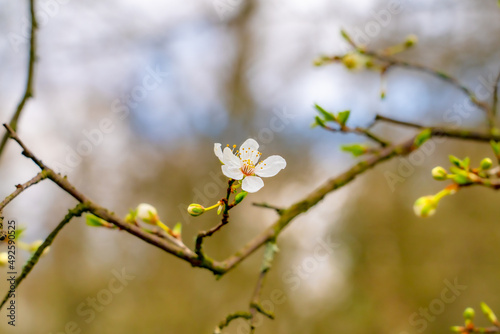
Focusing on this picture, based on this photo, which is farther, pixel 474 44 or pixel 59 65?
pixel 59 65

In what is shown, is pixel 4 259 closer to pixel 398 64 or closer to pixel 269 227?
pixel 269 227

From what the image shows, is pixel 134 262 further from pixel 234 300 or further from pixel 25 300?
pixel 25 300

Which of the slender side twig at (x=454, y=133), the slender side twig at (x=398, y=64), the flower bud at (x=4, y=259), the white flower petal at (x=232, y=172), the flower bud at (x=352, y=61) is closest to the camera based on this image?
the white flower petal at (x=232, y=172)

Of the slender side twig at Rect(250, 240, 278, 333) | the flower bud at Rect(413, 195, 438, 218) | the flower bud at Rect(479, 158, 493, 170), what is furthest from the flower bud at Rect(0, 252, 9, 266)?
the flower bud at Rect(479, 158, 493, 170)

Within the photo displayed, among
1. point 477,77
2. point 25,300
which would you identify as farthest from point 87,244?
point 477,77

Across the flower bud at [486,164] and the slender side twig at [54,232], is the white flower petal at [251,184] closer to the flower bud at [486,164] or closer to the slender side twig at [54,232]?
the slender side twig at [54,232]

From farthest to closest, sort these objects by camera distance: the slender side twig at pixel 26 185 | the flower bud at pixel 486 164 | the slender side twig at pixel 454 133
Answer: the slender side twig at pixel 454 133 → the flower bud at pixel 486 164 → the slender side twig at pixel 26 185

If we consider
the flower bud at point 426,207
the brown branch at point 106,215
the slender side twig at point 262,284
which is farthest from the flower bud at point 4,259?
the flower bud at point 426,207
